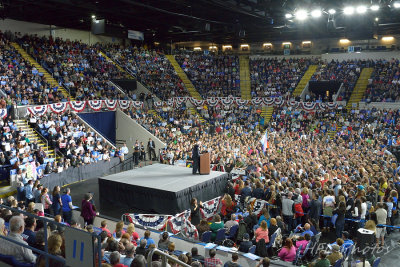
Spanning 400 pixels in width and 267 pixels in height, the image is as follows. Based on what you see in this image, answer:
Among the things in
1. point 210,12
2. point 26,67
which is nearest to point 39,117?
point 26,67

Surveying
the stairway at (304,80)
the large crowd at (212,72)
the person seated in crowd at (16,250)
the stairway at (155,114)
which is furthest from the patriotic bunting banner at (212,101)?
the person seated in crowd at (16,250)

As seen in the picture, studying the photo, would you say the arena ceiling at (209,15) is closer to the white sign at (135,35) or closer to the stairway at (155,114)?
the white sign at (135,35)

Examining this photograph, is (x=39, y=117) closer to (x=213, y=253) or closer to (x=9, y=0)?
(x=9, y=0)

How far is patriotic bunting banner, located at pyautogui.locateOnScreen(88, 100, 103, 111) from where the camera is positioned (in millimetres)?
24956

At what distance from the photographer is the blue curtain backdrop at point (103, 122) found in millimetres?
25031

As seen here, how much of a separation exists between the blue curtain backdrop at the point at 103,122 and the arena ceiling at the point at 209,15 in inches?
289

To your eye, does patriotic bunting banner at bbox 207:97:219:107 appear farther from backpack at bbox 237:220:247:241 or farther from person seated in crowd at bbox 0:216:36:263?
person seated in crowd at bbox 0:216:36:263

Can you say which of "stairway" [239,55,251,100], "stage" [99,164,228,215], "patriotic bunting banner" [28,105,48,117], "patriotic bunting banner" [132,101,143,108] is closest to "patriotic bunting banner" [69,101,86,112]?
"patriotic bunting banner" [28,105,48,117]

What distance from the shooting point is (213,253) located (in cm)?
741

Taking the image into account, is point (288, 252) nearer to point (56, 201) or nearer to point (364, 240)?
point (364, 240)

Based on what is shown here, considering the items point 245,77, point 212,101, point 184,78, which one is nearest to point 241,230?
point 212,101

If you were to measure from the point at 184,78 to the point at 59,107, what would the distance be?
18837 mm

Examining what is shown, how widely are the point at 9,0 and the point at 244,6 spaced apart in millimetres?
15815

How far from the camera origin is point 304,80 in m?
37.0
